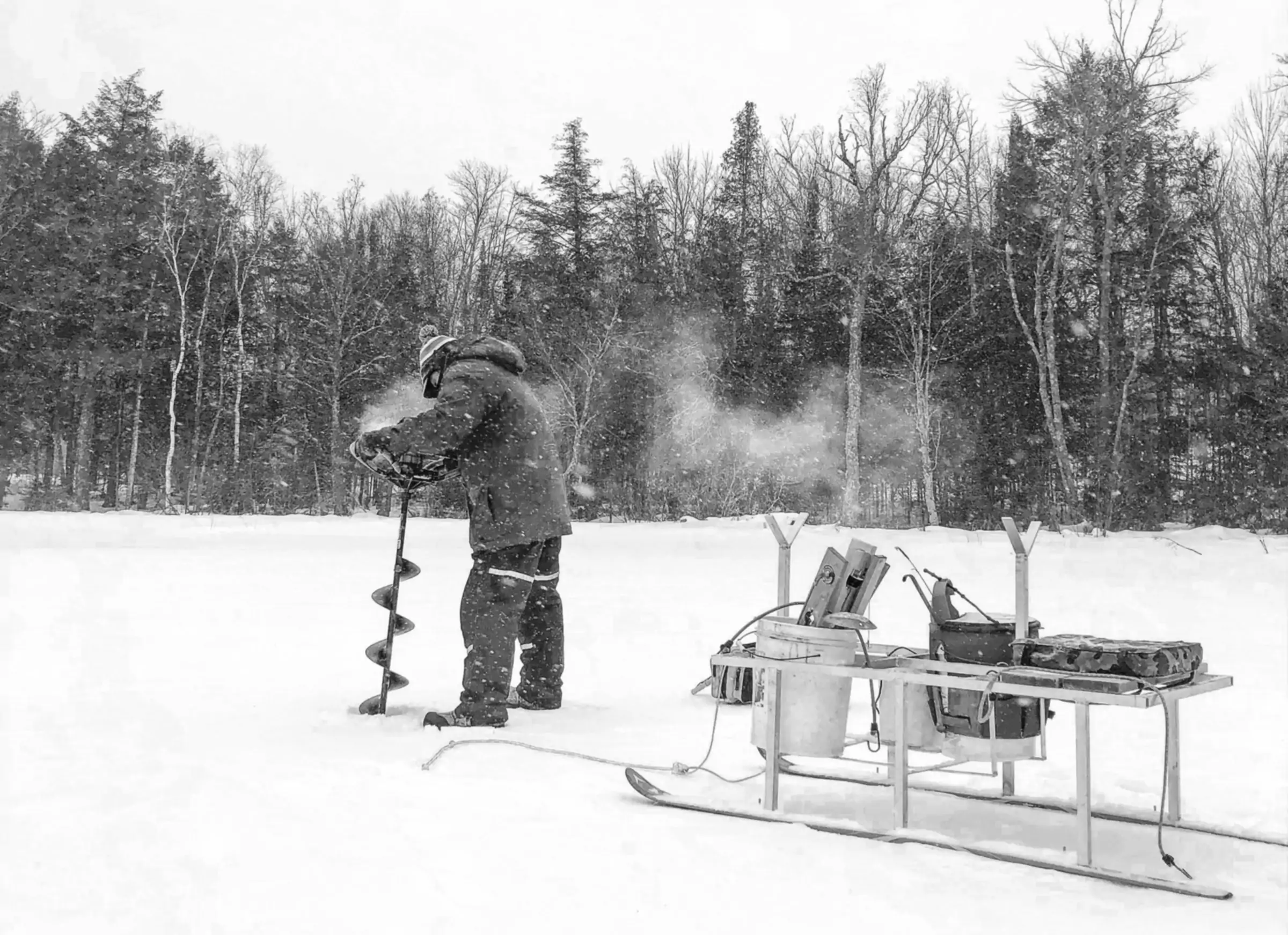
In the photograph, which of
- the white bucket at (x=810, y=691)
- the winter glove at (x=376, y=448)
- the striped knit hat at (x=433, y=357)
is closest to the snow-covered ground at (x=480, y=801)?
the white bucket at (x=810, y=691)

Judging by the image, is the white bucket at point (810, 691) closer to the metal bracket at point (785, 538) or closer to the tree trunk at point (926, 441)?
the metal bracket at point (785, 538)

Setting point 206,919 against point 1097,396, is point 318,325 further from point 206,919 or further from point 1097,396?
point 206,919

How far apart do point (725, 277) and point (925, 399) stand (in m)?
7.30

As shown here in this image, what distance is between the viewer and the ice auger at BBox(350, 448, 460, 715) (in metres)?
4.50

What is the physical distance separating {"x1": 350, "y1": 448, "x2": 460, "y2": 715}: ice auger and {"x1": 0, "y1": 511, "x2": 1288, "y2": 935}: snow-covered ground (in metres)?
0.12

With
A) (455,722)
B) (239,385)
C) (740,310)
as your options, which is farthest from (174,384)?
(455,722)

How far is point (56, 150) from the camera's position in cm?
2956

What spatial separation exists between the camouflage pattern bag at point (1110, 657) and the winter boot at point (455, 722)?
2.27 m

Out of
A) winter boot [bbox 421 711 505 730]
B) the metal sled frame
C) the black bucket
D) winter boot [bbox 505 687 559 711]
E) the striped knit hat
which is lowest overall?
winter boot [bbox 505 687 559 711]

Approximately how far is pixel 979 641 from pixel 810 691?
0.54 metres

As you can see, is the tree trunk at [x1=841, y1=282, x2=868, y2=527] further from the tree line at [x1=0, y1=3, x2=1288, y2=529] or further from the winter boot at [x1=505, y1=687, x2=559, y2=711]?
the winter boot at [x1=505, y1=687, x2=559, y2=711]

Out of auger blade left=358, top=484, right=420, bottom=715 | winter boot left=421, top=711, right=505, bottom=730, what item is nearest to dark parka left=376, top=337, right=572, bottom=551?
auger blade left=358, top=484, right=420, bottom=715

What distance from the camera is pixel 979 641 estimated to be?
3.05 meters

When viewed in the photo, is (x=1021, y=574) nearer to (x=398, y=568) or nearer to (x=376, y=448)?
(x=376, y=448)
